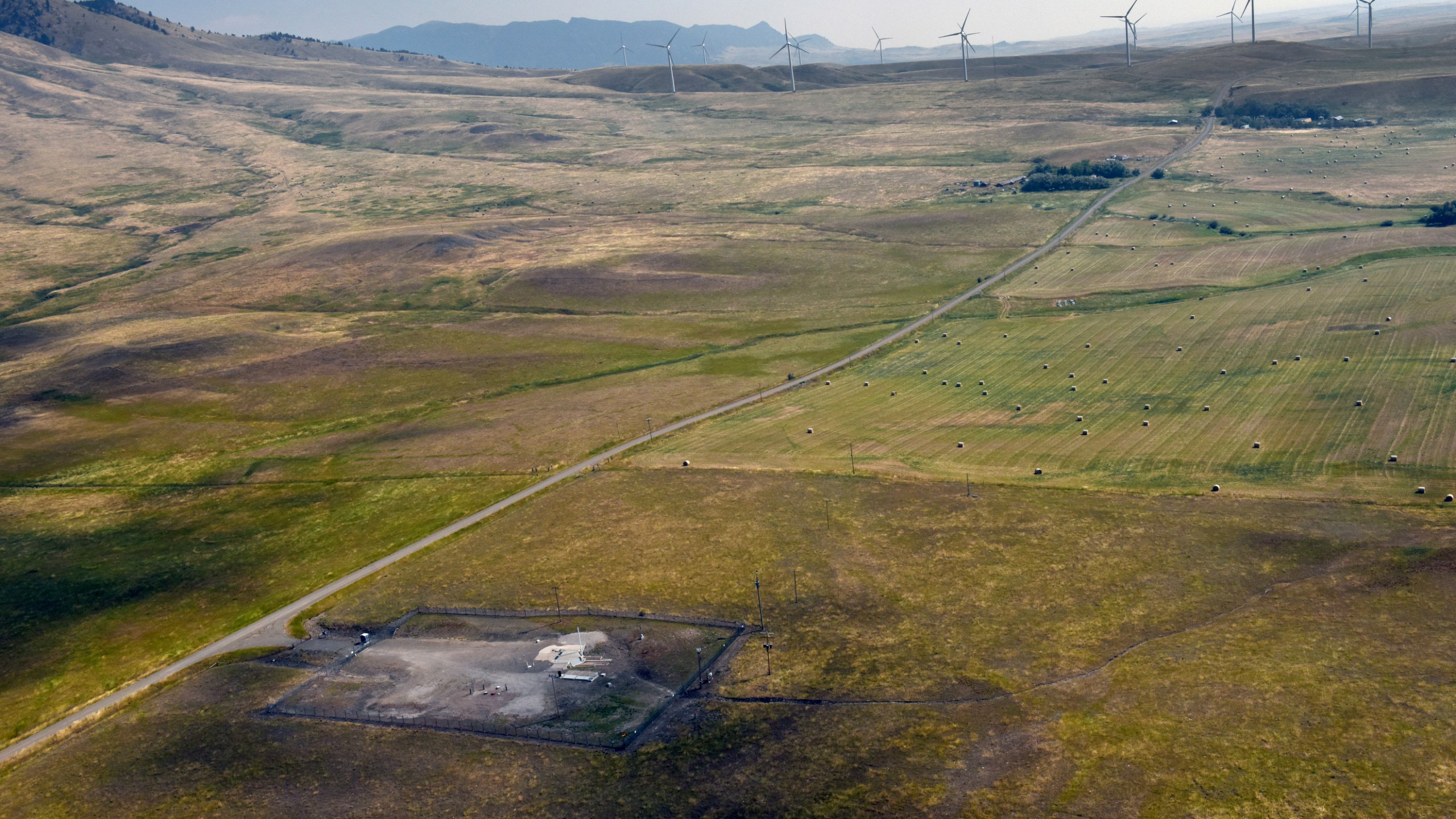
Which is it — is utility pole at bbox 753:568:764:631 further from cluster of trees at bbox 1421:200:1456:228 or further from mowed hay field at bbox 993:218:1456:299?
cluster of trees at bbox 1421:200:1456:228

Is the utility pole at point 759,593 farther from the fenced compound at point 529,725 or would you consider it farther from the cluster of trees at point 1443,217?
the cluster of trees at point 1443,217

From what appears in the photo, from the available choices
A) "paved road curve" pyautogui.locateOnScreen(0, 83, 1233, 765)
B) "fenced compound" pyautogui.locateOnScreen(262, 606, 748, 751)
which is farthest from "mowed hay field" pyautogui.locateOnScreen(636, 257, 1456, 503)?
"fenced compound" pyautogui.locateOnScreen(262, 606, 748, 751)

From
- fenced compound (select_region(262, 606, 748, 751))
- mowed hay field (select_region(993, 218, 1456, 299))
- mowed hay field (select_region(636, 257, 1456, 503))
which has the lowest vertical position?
fenced compound (select_region(262, 606, 748, 751))

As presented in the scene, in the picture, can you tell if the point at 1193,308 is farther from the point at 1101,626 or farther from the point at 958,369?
the point at 1101,626

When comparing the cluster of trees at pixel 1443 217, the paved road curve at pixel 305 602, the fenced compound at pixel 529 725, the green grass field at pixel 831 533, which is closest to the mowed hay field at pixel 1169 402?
the green grass field at pixel 831 533

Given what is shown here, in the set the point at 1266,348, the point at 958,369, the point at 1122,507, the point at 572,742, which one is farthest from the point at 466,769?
the point at 1266,348

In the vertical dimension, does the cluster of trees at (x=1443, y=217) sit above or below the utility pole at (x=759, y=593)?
above
